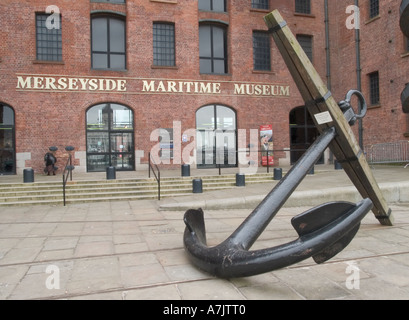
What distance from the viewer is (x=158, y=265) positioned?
3561 mm

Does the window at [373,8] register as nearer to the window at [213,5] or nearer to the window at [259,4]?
the window at [259,4]

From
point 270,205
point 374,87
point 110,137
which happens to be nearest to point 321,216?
point 270,205

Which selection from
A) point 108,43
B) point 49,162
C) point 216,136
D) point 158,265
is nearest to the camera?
point 158,265

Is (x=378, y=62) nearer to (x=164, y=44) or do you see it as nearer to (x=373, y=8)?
(x=373, y=8)

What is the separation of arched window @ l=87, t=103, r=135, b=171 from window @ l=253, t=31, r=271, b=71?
24.8 feet

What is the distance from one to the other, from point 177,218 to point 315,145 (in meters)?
3.85

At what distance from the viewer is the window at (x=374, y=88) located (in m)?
17.8

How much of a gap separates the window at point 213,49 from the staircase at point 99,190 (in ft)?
26.4

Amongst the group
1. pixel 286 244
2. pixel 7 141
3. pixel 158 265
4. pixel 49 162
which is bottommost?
pixel 158 265

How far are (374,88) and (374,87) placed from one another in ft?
0.18

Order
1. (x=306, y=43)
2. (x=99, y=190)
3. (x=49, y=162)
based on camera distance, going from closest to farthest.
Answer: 1. (x=99, y=190)
2. (x=49, y=162)
3. (x=306, y=43)

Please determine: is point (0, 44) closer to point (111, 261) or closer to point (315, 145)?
point (111, 261)

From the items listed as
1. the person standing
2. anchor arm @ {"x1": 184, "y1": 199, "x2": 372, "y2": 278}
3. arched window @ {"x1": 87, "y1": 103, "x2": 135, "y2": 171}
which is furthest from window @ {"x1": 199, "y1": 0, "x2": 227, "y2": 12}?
anchor arm @ {"x1": 184, "y1": 199, "x2": 372, "y2": 278}

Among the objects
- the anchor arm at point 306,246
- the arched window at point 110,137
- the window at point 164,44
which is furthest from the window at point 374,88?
the anchor arm at point 306,246
